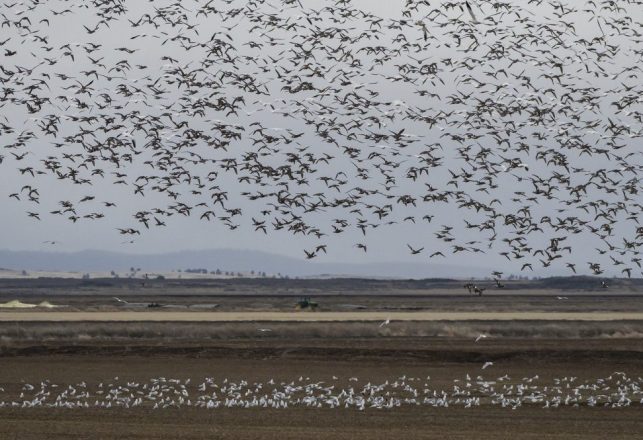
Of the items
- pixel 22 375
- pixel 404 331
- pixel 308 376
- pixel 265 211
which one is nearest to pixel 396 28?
pixel 265 211

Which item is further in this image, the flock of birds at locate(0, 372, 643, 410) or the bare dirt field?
the flock of birds at locate(0, 372, 643, 410)

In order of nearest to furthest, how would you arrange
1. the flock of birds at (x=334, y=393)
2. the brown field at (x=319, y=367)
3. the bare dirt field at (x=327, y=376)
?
the bare dirt field at (x=327, y=376)
the brown field at (x=319, y=367)
the flock of birds at (x=334, y=393)

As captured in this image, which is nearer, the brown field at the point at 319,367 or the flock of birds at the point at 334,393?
the brown field at the point at 319,367

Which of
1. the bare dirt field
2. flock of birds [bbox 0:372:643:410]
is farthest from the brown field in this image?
flock of birds [bbox 0:372:643:410]

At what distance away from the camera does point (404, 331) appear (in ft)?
264

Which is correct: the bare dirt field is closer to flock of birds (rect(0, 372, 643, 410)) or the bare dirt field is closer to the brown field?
the brown field

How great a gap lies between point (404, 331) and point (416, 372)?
26.9 m

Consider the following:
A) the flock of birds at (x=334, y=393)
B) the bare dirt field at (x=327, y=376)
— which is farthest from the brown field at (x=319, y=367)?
the flock of birds at (x=334, y=393)

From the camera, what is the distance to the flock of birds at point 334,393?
1638 inches

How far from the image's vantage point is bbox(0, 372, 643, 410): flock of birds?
41594mm

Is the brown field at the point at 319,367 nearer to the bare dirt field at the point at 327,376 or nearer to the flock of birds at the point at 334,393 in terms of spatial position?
the bare dirt field at the point at 327,376

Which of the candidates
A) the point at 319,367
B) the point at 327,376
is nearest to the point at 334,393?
the point at 327,376

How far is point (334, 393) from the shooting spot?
4569 cm

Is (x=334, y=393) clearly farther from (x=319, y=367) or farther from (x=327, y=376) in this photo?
(x=319, y=367)
